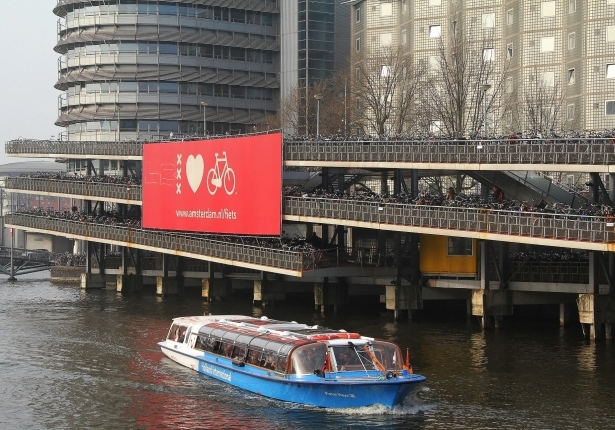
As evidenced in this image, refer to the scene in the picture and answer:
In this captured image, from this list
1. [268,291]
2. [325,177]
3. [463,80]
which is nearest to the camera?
[325,177]

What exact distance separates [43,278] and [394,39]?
43.2m

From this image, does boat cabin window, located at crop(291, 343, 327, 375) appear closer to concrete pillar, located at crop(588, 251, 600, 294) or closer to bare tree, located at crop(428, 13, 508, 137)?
concrete pillar, located at crop(588, 251, 600, 294)

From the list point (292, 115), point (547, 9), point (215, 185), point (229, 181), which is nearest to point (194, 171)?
point (215, 185)

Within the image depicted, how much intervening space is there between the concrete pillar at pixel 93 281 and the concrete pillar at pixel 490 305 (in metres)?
45.5

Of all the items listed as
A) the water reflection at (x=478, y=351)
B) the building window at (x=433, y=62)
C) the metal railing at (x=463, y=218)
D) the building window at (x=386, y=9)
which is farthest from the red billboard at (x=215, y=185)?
the building window at (x=386, y=9)

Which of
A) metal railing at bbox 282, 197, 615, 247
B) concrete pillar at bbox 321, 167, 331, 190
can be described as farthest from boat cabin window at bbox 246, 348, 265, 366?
concrete pillar at bbox 321, 167, 331, 190

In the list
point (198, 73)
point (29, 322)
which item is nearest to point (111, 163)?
point (198, 73)

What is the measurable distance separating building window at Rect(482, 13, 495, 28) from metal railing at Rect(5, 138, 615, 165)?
3491 centimetres

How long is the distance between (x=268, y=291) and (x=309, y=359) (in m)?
39.9

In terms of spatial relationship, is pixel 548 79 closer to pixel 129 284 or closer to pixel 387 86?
pixel 387 86

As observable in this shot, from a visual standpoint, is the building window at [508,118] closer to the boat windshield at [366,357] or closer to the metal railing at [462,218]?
the metal railing at [462,218]

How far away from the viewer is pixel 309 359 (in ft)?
146

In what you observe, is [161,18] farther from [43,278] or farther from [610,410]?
[610,410]

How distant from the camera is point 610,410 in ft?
144
